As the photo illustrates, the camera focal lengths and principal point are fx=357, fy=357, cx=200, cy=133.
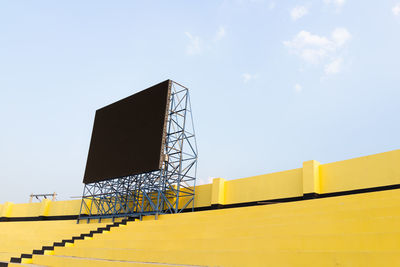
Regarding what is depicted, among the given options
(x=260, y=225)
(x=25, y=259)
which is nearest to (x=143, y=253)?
(x=260, y=225)

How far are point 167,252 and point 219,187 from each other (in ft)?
28.9

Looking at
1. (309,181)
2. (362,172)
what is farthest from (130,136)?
(362,172)

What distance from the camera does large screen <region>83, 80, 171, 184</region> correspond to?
16.3 meters

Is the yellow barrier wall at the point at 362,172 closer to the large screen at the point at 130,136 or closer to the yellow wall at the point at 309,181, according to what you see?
the yellow wall at the point at 309,181

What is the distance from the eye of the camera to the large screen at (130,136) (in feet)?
53.6

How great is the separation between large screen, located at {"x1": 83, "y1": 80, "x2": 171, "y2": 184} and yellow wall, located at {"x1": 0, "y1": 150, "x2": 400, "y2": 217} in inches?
134

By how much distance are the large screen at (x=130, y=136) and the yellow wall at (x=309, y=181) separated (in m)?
3.40

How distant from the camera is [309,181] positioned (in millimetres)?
13477

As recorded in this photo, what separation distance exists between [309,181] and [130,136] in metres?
8.91

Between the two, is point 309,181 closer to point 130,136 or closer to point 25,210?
point 130,136

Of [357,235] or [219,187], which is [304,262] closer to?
[357,235]

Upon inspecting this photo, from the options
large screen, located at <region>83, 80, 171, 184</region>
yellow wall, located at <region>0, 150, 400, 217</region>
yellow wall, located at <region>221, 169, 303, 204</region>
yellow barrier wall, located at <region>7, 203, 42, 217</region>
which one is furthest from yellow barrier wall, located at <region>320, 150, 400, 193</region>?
yellow barrier wall, located at <region>7, 203, 42, 217</region>

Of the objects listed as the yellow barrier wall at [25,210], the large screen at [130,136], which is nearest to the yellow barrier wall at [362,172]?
the large screen at [130,136]

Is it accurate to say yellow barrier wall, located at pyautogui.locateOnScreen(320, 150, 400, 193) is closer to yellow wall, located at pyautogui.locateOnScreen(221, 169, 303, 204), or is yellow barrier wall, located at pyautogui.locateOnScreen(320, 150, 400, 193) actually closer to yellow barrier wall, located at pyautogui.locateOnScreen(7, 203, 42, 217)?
yellow wall, located at pyautogui.locateOnScreen(221, 169, 303, 204)
